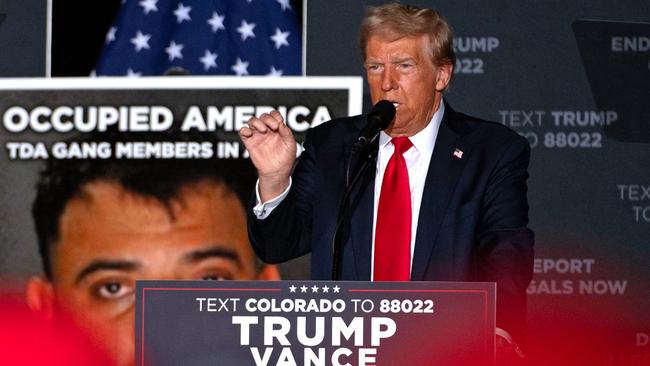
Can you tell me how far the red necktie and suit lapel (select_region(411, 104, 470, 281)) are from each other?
0.09ft

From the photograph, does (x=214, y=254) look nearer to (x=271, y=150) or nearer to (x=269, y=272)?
(x=269, y=272)

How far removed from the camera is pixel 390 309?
1702 millimetres

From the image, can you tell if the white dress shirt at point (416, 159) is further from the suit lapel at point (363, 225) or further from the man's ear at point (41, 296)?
the man's ear at point (41, 296)

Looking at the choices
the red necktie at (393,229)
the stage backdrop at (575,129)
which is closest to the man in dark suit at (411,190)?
the red necktie at (393,229)

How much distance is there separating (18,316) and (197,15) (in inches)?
50.2

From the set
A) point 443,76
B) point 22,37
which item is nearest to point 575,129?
point 443,76

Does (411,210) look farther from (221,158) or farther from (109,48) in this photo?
(109,48)

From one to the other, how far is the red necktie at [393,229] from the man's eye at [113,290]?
5.05 ft

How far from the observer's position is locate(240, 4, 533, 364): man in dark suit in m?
2.35

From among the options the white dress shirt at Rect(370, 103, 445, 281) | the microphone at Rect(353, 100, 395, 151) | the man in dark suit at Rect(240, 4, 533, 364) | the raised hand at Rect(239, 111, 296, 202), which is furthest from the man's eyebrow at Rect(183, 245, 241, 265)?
the microphone at Rect(353, 100, 395, 151)

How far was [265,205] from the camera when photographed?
2.29 m

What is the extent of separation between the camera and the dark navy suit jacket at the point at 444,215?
7.69 feet

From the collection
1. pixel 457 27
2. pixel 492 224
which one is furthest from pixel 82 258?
pixel 492 224

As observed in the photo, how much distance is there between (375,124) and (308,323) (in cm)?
44
